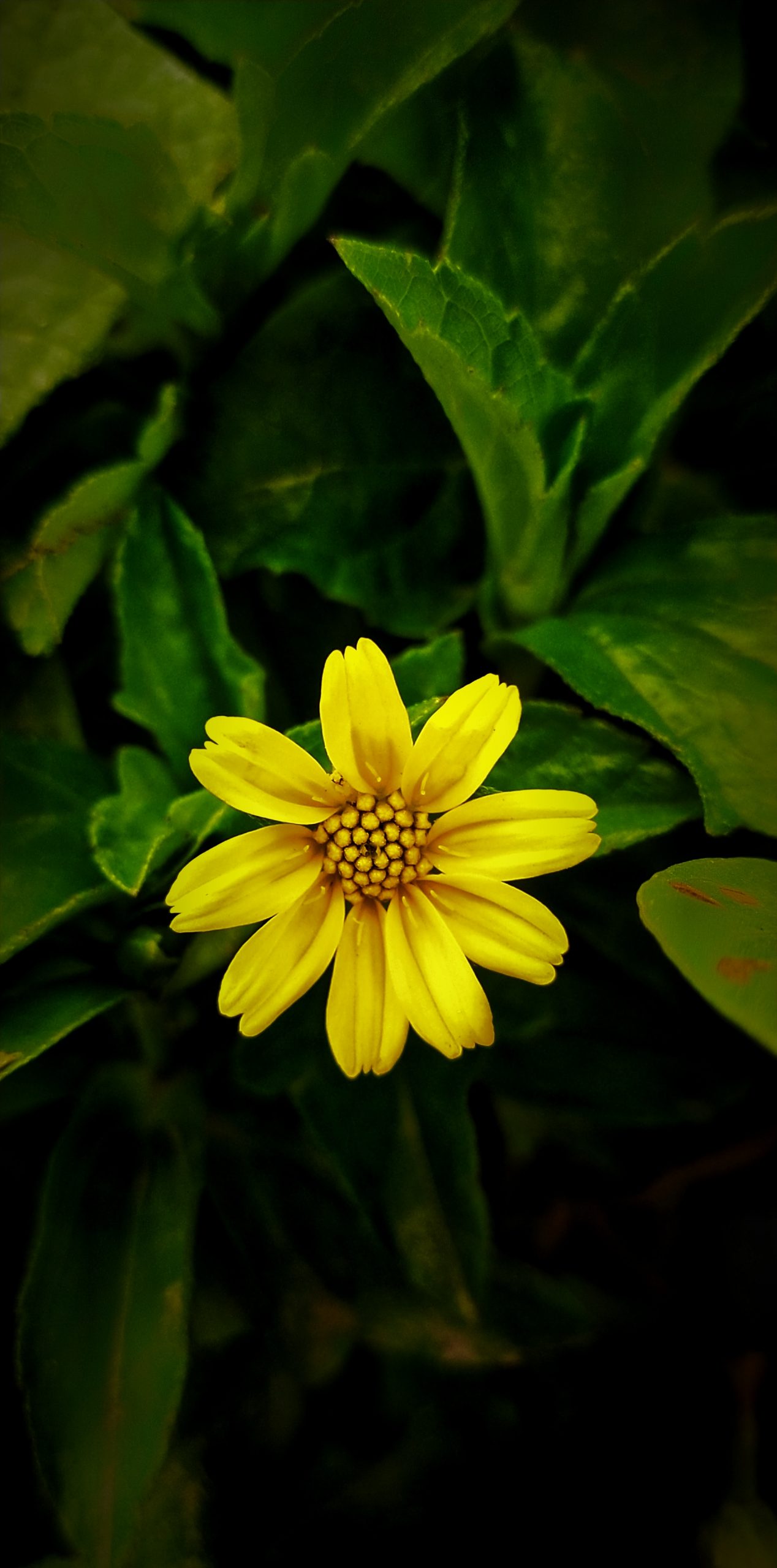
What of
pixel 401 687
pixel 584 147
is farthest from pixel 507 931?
pixel 584 147

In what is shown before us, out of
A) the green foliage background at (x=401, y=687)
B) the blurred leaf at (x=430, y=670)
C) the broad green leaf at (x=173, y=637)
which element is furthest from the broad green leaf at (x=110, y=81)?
the blurred leaf at (x=430, y=670)

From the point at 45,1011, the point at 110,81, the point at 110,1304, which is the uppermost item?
the point at 110,81

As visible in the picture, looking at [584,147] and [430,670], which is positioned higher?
[584,147]

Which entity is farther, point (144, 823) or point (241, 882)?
point (144, 823)

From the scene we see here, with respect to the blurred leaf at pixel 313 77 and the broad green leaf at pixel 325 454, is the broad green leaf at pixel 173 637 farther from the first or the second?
the blurred leaf at pixel 313 77

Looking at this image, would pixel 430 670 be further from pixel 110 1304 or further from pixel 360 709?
pixel 110 1304
